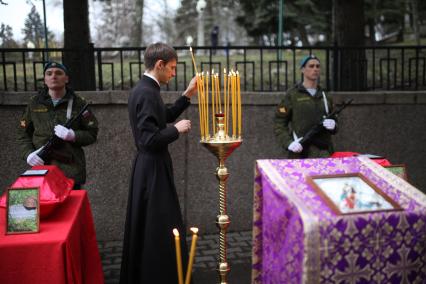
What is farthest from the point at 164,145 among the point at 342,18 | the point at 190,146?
the point at 342,18

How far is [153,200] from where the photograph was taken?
142 inches

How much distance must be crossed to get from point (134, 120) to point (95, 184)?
291 centimetres

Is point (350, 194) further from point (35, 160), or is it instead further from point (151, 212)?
point (35, 160)

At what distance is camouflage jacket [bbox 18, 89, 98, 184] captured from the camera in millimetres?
4508

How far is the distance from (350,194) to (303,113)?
122 inches

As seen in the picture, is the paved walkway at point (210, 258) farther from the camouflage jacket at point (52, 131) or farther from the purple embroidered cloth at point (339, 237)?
the purple embroidered cloth at point (339, 237)

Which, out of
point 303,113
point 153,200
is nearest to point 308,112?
point 303,113

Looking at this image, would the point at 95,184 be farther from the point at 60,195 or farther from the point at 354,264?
the point at 354,264

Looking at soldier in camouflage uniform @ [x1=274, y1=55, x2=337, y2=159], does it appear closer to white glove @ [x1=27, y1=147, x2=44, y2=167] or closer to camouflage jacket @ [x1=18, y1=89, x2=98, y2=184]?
camouflage jacket @ [x1=18, y1=89, x2=98, y2=184]

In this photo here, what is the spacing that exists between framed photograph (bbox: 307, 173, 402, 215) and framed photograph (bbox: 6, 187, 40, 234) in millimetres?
1636

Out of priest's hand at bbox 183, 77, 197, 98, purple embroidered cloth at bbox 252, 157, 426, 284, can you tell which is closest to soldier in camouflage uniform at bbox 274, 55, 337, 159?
priest's hand at bbox 183, 77, 197, 98

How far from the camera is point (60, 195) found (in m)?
3.27

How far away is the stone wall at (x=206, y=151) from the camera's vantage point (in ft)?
20.0

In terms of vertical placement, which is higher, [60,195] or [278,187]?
[278,187]
